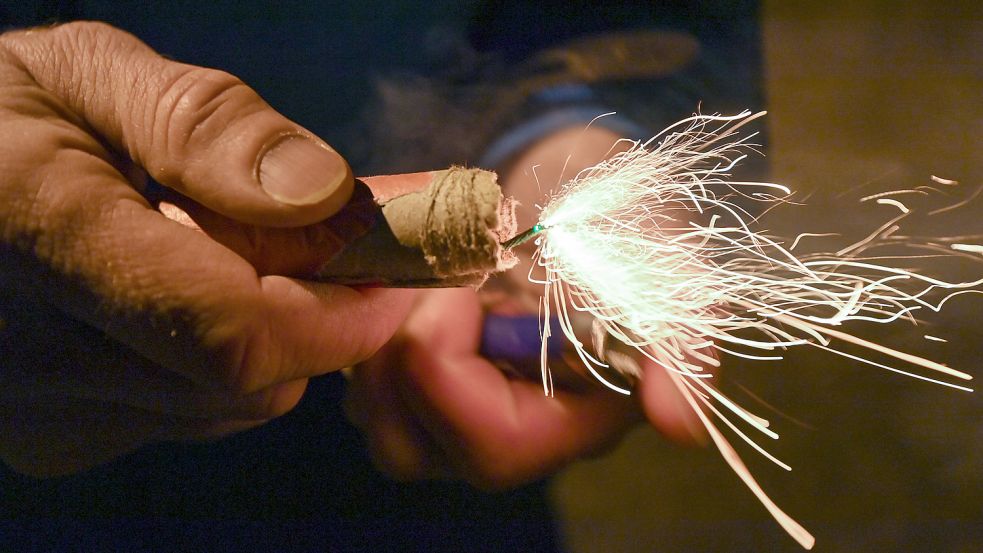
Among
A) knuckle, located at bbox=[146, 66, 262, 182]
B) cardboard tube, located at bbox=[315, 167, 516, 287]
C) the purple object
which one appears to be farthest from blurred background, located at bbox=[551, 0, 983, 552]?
knuckle, located at bbox=[146, 66, 262, 182]

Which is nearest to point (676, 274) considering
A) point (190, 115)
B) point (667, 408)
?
point (667, 408)

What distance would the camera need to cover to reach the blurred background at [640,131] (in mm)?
777

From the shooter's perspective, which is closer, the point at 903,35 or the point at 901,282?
the point at 901,282

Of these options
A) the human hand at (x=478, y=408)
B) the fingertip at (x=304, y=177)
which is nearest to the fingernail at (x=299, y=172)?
the fingertip at (x=304, y=177)

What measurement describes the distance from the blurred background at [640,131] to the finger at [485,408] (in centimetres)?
4

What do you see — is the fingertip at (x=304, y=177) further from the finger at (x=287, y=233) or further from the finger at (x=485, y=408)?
the finger at (x=485, y=408)

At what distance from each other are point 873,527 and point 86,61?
1.18 metres

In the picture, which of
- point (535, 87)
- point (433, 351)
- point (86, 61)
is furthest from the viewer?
point (535, 87)

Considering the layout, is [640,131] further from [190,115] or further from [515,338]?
[190,115]

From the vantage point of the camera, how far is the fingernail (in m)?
0.46

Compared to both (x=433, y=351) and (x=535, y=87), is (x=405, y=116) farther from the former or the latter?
(x=433, y=351)

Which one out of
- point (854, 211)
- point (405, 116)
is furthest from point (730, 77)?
point (405, 116)

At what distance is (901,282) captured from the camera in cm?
79

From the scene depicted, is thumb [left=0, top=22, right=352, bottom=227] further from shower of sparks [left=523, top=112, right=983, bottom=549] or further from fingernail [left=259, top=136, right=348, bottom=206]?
shower of sparks [left=523, top=112, right=983, bottom=549]
